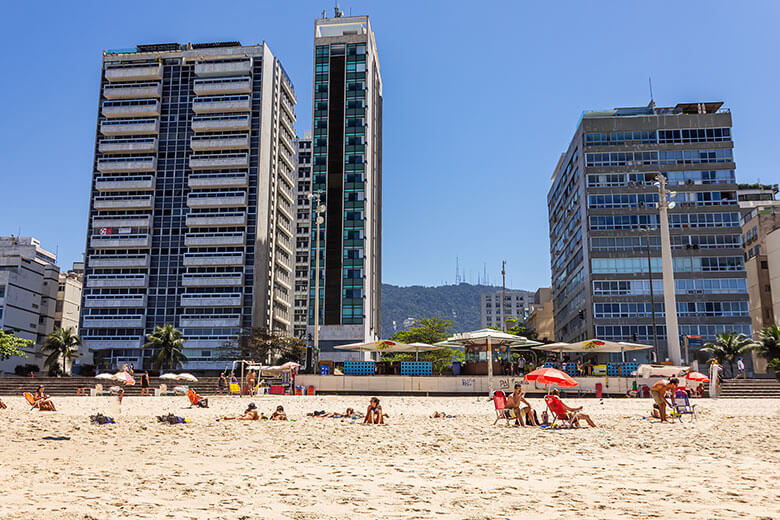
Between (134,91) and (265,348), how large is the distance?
43.6m

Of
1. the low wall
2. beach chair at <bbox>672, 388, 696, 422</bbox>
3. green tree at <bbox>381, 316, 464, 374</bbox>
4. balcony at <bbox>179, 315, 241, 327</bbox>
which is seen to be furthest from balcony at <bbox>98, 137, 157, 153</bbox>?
beach chair at <bbox>672, 388, 696, 422</bbox>

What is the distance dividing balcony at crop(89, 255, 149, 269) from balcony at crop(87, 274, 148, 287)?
4.63 ft

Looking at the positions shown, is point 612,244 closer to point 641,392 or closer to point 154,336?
point 641,392

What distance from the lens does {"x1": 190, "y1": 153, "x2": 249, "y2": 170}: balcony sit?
89075 millimetres

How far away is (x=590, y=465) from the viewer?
10977 mm

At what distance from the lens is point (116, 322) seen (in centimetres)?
8656

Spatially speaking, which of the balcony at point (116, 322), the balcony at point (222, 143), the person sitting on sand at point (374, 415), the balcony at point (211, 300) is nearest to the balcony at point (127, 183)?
the balcony at point (222, 143)

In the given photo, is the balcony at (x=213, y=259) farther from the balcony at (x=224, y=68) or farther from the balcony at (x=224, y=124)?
the balcony at (x=224, y=68)

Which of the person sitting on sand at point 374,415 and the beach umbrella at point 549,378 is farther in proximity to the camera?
the beach umbrella at point 549,378

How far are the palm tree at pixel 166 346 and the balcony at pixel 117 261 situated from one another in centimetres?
1510

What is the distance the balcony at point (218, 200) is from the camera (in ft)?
290

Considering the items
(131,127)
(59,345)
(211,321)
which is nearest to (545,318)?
(211,321)

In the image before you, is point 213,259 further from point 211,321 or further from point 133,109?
point 133,109

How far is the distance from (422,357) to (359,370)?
1682 inches
